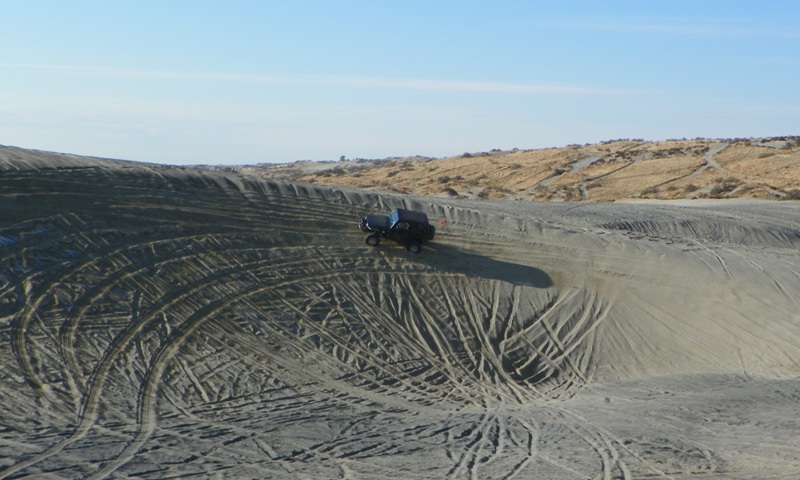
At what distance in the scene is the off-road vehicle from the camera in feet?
85.6

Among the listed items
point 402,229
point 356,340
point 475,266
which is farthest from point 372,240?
point 356,340

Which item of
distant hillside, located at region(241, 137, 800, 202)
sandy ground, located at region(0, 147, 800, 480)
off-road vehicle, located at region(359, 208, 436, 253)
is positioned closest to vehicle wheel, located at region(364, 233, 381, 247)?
off-road vehicle, located at region(359, 208, 436, 253)

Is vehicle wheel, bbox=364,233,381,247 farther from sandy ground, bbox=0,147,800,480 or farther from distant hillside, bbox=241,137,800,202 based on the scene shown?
distant hillside, bbox=241,137,800,202

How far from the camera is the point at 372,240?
87.2ft

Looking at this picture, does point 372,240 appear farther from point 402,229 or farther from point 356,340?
point 356,340

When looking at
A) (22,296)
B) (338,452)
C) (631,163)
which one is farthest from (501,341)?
(631,163)

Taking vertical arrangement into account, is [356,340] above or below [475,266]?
below

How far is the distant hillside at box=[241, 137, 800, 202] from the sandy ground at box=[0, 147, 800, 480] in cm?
2716

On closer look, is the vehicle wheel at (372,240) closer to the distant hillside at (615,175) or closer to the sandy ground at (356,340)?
the sandy ground at (356,340)

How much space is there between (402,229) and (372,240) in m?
1.14

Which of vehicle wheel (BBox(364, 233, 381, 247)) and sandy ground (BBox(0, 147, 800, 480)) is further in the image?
vehicle wheel (BBox(364, 233, 381, 247))

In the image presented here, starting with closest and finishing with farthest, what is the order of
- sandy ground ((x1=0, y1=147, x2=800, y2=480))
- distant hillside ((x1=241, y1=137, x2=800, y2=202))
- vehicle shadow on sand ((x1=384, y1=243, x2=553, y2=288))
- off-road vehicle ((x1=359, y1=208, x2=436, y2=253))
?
sandy ground ((x1=0, y1=147, x2=800, y2=480)) < off-road vehicle ((x1=359, y1=208, x2=436, y2=253)) < vehicle shadow on sand ((x1=384, y1=243, x2=553, y2=288)) < distant hillside ((x1=241, y1=137, x2=800, y2=202))

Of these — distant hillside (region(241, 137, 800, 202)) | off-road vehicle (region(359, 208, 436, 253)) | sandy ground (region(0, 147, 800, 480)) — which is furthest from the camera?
distant hillside (region(241, 137, 800, 202))

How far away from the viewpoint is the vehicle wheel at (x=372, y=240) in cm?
2652
